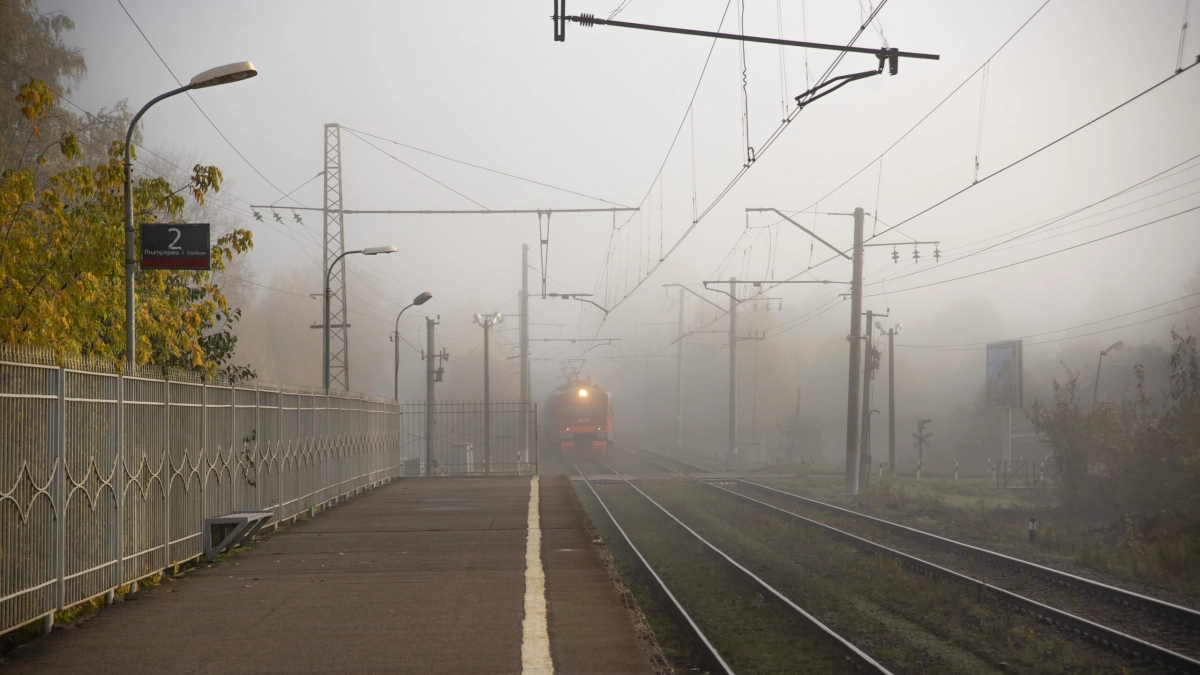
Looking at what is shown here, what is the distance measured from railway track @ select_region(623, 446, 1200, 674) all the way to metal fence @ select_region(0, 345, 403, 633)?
9.59 m

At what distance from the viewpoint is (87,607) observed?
8.79 metres

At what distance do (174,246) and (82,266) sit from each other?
2524mm

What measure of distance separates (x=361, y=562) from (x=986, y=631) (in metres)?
7.28

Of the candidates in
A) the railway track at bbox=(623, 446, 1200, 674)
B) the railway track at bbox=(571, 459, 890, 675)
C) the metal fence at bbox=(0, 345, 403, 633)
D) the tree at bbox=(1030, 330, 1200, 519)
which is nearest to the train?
the tree at bbox=(1030, 330, 1200, 519)

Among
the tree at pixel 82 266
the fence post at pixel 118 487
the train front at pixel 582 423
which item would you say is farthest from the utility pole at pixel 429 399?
the fence post at pixel 118 487

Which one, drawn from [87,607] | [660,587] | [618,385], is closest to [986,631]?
[660,587]

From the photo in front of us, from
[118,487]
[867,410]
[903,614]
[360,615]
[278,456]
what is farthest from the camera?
[867,410]

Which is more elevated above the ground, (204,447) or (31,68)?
(31,68)

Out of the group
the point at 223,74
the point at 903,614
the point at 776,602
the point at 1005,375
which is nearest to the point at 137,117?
the point at 223,74

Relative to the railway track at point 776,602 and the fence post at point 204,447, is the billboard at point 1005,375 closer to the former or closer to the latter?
the railway track at point 776,602

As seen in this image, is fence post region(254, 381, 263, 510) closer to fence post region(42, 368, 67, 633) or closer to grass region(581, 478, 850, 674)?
grass region(581, 478, 850, 674)

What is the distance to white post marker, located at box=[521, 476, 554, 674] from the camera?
22.9 ft

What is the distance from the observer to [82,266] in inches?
549

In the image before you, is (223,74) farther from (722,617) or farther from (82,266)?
(722,617)
